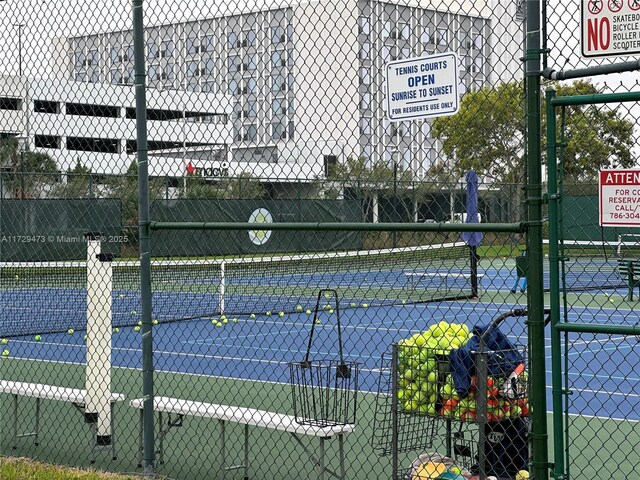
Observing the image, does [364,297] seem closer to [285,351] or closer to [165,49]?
[165,49]

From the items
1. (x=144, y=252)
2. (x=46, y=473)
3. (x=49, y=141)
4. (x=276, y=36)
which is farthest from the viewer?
(x=49, y=141)

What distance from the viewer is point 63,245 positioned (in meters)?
16.8

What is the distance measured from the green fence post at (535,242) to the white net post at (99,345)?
141 inches

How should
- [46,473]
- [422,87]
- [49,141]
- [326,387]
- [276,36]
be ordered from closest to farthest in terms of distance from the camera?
[422,87], [46,473], [326,387], [276,36], [49,141]

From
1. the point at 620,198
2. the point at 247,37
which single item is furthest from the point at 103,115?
the point at 620,198

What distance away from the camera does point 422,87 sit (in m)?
4.67

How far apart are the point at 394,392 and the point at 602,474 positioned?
8.32 feet

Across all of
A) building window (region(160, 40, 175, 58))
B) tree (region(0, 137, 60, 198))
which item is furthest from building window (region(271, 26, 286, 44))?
tree (region(0, 137, 60, 198))

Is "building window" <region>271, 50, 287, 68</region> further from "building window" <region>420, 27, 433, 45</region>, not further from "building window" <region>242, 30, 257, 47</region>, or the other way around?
"building window" <region>420, 27, 433, 45</region>

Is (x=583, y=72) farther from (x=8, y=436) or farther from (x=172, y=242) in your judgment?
(x=172, y=242)

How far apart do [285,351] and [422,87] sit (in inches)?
358

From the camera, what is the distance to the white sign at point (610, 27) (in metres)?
4.16

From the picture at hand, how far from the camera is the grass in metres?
6.20

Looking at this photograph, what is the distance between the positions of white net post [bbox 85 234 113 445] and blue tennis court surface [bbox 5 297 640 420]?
2.30 metres
